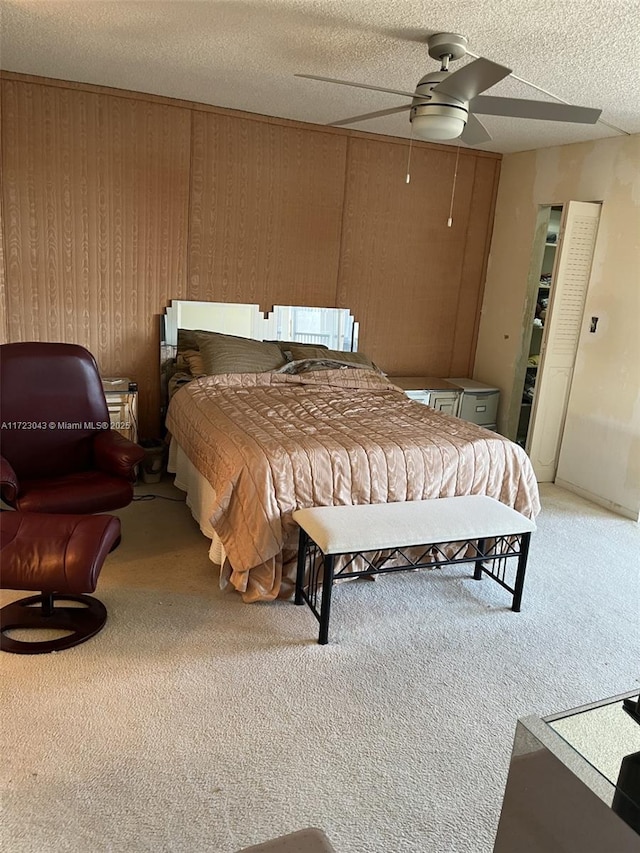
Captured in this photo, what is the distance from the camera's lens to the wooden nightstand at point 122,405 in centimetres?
410

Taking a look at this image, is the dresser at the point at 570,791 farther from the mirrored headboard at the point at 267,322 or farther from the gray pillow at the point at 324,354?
the mirrored headboard at the point at 267,322

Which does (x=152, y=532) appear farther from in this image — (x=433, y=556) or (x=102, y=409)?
(x=433, y=556)

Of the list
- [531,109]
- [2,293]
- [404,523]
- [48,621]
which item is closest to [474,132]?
[531,109]

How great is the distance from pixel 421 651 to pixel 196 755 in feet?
3.34

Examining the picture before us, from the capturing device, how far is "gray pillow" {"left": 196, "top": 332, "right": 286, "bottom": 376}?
4184 mm

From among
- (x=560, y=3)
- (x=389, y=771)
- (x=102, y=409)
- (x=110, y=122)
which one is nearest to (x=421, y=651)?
(x=389, y=771)

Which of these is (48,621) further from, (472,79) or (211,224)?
(211,224)

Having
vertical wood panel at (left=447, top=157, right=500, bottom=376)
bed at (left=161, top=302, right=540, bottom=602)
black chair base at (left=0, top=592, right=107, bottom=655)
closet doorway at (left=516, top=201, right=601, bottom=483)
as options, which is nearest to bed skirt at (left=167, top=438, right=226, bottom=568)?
bed at (left=161, top=302, right=540, bottom=602)

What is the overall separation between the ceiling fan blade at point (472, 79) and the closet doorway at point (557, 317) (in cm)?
221

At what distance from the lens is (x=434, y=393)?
5.00m

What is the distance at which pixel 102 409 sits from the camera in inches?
131

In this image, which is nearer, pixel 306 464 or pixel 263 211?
pixel 306 464

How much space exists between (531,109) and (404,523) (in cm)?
177

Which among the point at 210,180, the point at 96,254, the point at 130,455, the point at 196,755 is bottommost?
the point at 196,755
